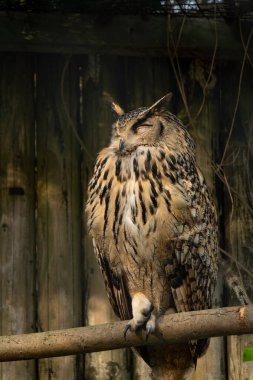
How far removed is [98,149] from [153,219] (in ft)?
3.08

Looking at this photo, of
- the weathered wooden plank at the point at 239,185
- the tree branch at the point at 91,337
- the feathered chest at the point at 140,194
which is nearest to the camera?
the tree branch at the point at 91,337

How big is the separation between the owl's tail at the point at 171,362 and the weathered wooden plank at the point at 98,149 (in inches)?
17.3

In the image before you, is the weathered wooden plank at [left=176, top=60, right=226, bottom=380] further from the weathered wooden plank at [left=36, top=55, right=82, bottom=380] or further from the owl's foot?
the owl's foot

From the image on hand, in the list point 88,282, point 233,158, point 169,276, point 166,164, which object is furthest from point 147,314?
point 233,158

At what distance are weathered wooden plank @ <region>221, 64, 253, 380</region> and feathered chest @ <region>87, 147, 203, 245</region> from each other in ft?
2.45

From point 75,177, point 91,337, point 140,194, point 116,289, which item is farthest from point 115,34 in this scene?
point 91,337

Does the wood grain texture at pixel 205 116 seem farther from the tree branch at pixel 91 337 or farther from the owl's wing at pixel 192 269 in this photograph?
the tree branch at pixel 91 337

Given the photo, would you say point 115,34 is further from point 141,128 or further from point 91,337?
point 91,337

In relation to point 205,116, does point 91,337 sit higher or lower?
lower

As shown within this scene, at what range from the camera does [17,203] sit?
393cm

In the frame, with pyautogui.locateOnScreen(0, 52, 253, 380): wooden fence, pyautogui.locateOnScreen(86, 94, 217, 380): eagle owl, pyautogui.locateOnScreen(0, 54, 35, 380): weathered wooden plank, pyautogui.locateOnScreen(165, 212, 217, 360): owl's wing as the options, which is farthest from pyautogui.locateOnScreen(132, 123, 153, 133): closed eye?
pyautogui.locateOnScreen(0, 54, 35, 380): weathered wooden plank

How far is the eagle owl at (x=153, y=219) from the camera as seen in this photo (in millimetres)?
3160

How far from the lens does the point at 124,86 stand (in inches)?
160

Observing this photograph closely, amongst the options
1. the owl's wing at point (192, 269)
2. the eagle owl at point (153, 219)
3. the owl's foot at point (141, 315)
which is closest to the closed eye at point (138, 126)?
the eagle owl at point (153, 219)
